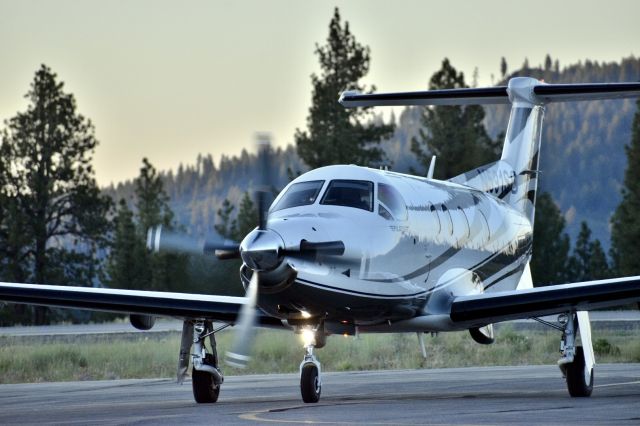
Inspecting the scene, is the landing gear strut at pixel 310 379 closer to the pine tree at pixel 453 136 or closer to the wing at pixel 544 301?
the wing at pixel 544 301

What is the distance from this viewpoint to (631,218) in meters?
76.1

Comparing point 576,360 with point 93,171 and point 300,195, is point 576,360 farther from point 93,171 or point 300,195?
point 93,171

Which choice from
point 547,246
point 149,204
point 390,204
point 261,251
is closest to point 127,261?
point 149,204

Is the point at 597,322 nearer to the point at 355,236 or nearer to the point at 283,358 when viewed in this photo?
the point at 283,358

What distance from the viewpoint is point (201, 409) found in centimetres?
1784

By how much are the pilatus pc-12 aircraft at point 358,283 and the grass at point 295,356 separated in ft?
32.3

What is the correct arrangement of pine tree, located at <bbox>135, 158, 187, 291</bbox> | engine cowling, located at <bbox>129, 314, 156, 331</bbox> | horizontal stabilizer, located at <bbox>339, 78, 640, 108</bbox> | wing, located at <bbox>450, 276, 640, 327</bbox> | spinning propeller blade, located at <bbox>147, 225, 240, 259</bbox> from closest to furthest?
spinning propeller blade, located at <bbox>147, 225, 240, 259</bbox> < wing, located at <bbox>450, 276, 640, 327</bbox> < engine cowling, located at <bbox>129, 314, 156, 331</bbox> < horizontal stabilizer, located at <bbox>339, 78, 640, 108</bbox> < pine tree, located at <bbox>135, 158, 187, 291</bbox>

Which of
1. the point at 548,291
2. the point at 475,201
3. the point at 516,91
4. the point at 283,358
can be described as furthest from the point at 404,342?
the point at 548,291

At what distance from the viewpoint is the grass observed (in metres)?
32.9

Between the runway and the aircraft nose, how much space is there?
1.94m

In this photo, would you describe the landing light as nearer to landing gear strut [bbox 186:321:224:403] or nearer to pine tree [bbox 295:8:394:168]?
landing gear strut [bbox 186:321:224:403]

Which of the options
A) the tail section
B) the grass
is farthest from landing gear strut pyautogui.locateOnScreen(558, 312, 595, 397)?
the grass

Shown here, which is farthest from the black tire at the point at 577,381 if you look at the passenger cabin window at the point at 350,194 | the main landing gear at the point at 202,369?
the main landing gear at the point at 202,369

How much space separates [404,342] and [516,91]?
1248 centimetres
